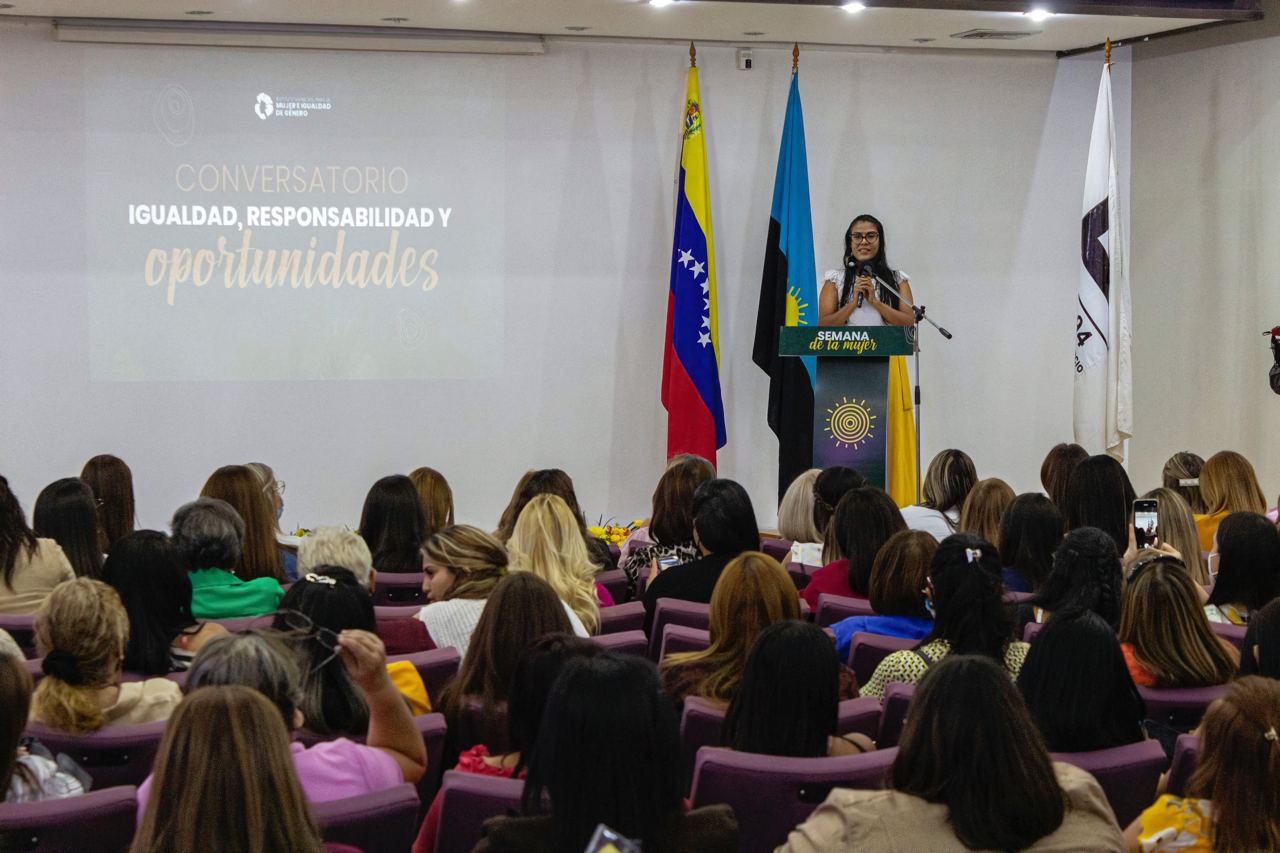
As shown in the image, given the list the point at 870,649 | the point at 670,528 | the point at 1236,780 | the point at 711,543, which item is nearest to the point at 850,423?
the point at 670,528

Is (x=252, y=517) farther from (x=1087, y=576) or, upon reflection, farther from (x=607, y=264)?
(x=607, y=264)

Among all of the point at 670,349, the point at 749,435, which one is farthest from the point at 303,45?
the point at 749,435

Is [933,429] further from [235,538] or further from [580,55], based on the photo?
[235,538]


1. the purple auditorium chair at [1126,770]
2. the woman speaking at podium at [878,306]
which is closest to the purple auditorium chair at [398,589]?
the purple auditorium chair at [1126,770]

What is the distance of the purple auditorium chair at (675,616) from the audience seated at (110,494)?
2432 millimetres

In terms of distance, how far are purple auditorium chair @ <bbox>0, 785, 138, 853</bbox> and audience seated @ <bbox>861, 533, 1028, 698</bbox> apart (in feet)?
5.90

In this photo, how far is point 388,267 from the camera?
830 cm

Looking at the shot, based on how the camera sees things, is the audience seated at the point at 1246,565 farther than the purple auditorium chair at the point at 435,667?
Yes

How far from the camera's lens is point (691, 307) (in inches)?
328

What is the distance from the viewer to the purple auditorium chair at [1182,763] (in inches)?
106

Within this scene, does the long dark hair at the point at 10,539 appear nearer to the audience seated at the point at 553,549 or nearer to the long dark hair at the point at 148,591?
Result: the long dark hair at the point at 148,591

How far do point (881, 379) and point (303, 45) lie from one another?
3.89 metres

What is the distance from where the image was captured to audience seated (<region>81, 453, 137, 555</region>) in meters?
5.39

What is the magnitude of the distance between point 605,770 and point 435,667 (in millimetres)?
1518
